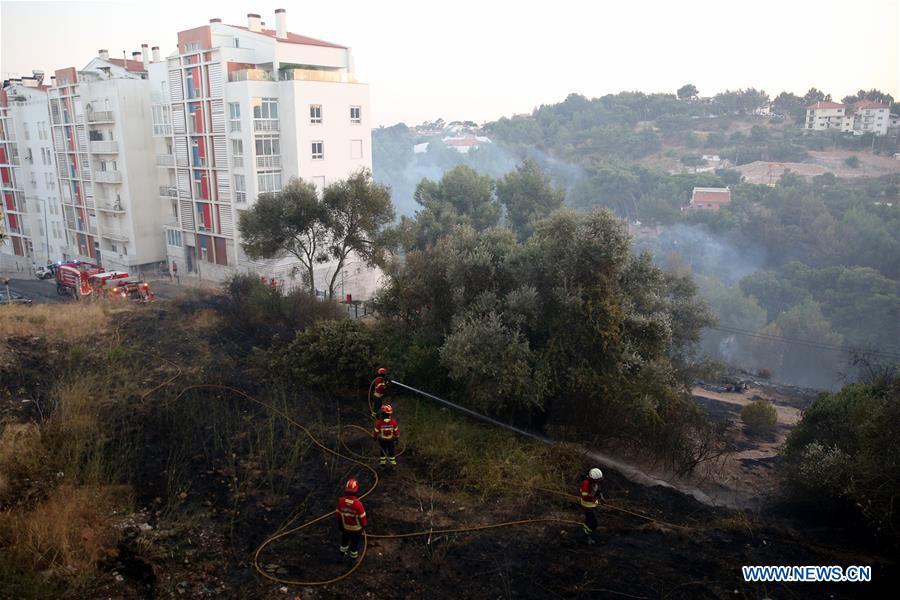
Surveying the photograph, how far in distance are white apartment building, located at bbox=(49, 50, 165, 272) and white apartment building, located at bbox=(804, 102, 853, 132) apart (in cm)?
11357

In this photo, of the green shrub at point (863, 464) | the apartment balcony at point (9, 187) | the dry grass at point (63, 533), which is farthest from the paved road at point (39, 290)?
the green shrub at point (863, 464)

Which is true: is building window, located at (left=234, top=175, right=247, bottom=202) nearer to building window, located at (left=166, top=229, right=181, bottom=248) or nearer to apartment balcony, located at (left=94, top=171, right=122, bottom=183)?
building window, located at (left=166, top=229, right=181, bottom=248)

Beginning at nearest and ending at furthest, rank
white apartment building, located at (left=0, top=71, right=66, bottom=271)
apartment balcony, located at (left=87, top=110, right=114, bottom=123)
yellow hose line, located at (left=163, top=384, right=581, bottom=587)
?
yellow hose line, located at (left=163, top=384, right=581, bottom=587)
apartment balcony, located at (left=87, top=110, right=114, bottom=123)
white apartment building, located at (left=0, top=71, right=66, bottom=271)

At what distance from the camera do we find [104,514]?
9.81m

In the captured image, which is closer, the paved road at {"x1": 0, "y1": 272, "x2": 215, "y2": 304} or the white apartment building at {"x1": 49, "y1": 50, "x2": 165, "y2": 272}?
the paved road at {"x1": 0, "y1": 272, "x2": 215, "y2": 304}

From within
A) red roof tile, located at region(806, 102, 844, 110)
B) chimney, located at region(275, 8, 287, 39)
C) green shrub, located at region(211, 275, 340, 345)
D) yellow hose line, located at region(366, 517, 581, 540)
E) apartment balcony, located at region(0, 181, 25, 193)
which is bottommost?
yellow hose line, located at region(366, 517, 581, 540)

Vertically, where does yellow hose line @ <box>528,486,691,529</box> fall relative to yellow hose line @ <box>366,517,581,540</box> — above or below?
below

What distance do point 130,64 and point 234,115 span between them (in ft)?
47.0

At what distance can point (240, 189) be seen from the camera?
35469mm

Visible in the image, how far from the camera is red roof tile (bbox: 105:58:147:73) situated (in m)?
41.6

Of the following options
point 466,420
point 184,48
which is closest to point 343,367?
point 466,420

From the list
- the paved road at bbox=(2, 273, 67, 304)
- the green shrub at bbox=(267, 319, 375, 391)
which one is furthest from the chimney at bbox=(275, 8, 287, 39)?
the green shrub at bbox=(267, 319, 375, 391)

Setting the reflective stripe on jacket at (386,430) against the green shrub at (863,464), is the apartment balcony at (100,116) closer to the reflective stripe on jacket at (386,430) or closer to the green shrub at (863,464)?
the reflective stripe on jacket at (386,430)

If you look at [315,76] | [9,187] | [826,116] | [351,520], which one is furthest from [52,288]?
[826,116]
